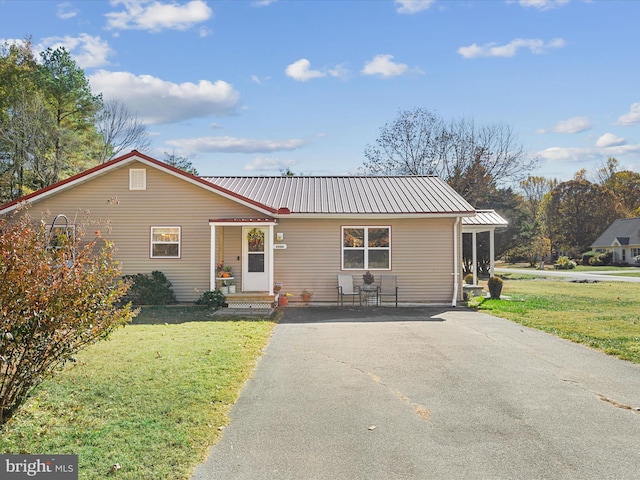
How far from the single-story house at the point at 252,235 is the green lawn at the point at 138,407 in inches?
249

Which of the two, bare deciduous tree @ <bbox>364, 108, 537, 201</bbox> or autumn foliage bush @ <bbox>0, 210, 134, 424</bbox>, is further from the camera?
bare deciduous tree @ <bbox>364, 108, 537, 201</bbox>

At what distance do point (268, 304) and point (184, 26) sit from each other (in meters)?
8.19

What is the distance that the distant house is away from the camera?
48.6m

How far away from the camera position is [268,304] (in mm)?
13742

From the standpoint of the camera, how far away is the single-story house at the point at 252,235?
14414 mm

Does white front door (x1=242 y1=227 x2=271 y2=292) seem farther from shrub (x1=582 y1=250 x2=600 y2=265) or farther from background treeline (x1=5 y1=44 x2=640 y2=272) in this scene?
shrub (x1=582 y1=250 x2=600 y2=265)

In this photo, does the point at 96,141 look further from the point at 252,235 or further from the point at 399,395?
the point at 399,395

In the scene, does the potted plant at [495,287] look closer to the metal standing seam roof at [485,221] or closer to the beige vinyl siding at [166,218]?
the metal standing seam roof at [485,221]

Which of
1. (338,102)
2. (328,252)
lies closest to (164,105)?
(338,102)

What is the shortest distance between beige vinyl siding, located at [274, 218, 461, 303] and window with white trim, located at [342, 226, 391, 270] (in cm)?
14

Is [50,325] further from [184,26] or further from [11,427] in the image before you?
[184,26]

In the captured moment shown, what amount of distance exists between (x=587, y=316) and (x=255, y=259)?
9.47 m

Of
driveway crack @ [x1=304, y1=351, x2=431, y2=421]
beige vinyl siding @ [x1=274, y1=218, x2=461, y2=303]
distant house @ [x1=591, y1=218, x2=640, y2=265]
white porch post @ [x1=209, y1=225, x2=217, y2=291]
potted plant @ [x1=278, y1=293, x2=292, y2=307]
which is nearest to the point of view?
driveway crack @ [x1=304, y1=351, x2=431, y2=421]

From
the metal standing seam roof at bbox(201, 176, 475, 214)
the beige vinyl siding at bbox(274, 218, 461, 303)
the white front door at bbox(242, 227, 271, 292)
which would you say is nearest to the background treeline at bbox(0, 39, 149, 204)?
the metal standing seam roof at bbox(201, 176, 475, 214)
